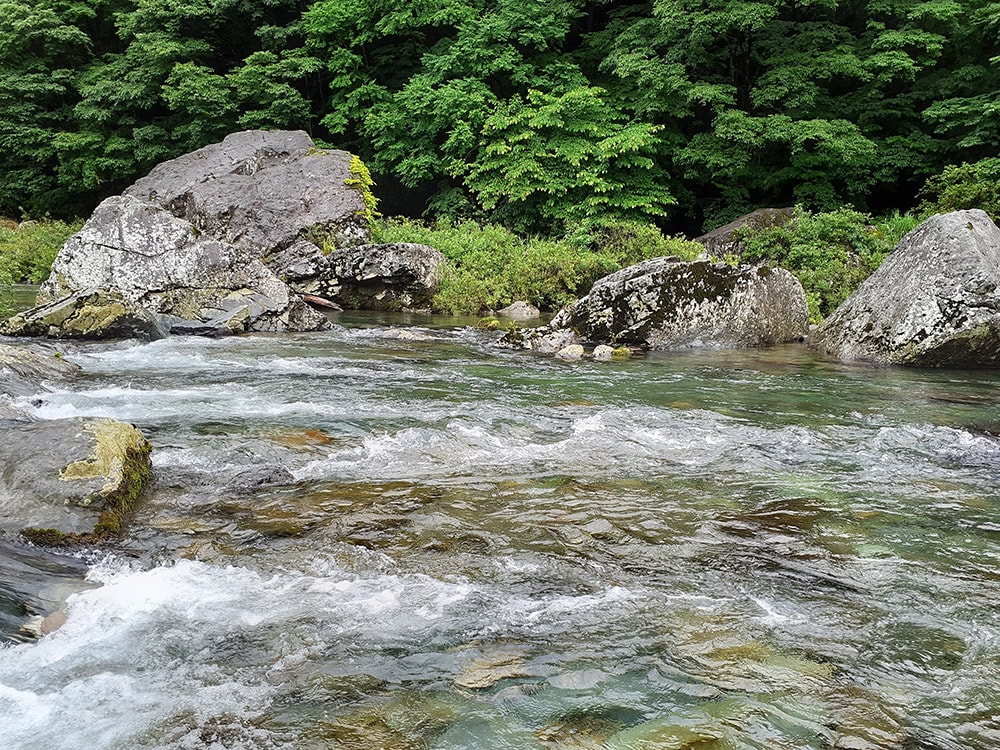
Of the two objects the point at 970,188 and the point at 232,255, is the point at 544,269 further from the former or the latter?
the point at 970,188

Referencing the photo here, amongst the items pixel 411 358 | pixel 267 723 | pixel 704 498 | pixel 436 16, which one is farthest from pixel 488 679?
pixel 436 16

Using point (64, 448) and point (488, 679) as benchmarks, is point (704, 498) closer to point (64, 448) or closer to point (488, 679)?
point (488, 679)

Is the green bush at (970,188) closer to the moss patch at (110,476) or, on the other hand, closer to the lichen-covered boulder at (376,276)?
the lichen-covered boulder at (376,276)

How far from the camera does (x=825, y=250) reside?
1484cm

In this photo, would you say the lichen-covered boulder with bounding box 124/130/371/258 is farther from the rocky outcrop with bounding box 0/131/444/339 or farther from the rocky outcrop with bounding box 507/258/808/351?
the rocky outcrop with bounding box 507/258/808/351

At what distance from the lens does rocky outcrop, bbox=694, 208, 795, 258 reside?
17453 millimetres

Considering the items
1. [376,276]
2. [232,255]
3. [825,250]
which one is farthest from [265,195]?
[825,250]

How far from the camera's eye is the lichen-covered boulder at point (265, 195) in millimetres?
17859

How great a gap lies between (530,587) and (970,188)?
16421 mm

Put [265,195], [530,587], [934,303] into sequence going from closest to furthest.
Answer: [530,587], [934,303], [265,195]

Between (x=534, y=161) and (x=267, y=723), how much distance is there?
1966 cm

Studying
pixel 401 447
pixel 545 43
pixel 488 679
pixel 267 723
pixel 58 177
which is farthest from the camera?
pixel 58 177

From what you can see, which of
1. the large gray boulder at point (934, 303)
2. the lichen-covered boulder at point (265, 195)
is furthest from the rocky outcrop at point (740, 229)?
the lichen-covered boulder at point (265, 195)

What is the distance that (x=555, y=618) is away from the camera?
127 inches
